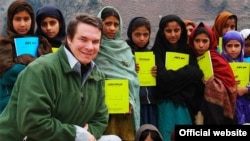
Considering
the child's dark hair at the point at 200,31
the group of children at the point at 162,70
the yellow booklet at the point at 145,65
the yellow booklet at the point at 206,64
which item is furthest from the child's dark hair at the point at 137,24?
the yellow booklet at the point at 206,64

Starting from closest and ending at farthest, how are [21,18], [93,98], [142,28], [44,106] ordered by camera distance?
[44,106]
[93,98]
[21,18]
[142,28]

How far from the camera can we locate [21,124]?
89.9 inches

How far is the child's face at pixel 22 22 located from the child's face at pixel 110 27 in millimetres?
733

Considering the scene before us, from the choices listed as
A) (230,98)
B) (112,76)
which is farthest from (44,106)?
(230,98)

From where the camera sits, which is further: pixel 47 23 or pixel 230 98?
pixel 230 98

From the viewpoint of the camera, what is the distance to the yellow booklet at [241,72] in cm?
451

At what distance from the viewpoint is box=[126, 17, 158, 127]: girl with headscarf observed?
4.31 meters

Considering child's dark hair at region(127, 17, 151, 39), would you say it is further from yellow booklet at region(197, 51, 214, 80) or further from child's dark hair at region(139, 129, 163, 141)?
child's dark hair at region(139, 129, 163, 141)

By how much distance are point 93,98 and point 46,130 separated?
382 millimetres

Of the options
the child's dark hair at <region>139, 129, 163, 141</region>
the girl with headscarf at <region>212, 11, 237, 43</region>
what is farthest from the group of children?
the girl with headscarf at <region>212, 11, 237, 43</region>

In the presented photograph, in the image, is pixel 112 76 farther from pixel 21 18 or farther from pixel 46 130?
pixel 46 130

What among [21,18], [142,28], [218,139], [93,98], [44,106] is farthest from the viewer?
[142,28]

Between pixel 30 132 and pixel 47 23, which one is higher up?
pixel 47 23

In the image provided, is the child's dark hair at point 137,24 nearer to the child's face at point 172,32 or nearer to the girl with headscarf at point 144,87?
the girl with headscarf at point 144,87
